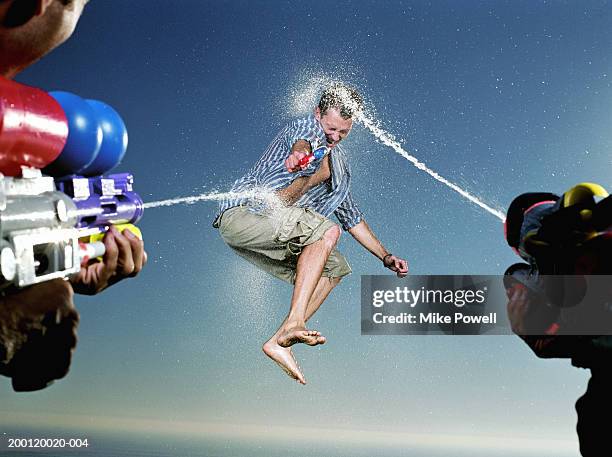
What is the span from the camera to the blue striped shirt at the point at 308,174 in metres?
2.81

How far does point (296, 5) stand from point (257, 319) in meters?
1.15

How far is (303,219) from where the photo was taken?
9.18ft

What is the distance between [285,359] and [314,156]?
2.35ft

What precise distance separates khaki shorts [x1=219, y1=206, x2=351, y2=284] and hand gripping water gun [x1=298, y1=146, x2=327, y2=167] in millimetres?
201

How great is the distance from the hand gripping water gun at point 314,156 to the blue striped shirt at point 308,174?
4cm

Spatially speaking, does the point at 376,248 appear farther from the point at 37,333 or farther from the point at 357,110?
the point at 37,333

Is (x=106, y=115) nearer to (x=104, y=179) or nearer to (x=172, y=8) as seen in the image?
(x=104, y=179)

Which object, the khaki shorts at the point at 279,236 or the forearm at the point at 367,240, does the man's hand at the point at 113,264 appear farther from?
the forearm at the point at 367,240

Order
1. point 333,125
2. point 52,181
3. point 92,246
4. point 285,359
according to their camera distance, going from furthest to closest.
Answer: point 333,125 < point 285,359 < point 92,246 < point 52,181

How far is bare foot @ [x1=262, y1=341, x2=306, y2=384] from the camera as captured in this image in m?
2.75

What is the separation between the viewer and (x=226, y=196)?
285 centimetres

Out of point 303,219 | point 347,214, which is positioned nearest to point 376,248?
point 347,214

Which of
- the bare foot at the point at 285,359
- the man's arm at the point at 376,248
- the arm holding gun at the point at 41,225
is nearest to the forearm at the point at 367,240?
the man's arm at the point at 376,248

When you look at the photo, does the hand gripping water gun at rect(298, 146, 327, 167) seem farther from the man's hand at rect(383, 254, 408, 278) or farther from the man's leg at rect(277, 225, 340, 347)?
the man's hand at rect(383, 254, 408, 278)
